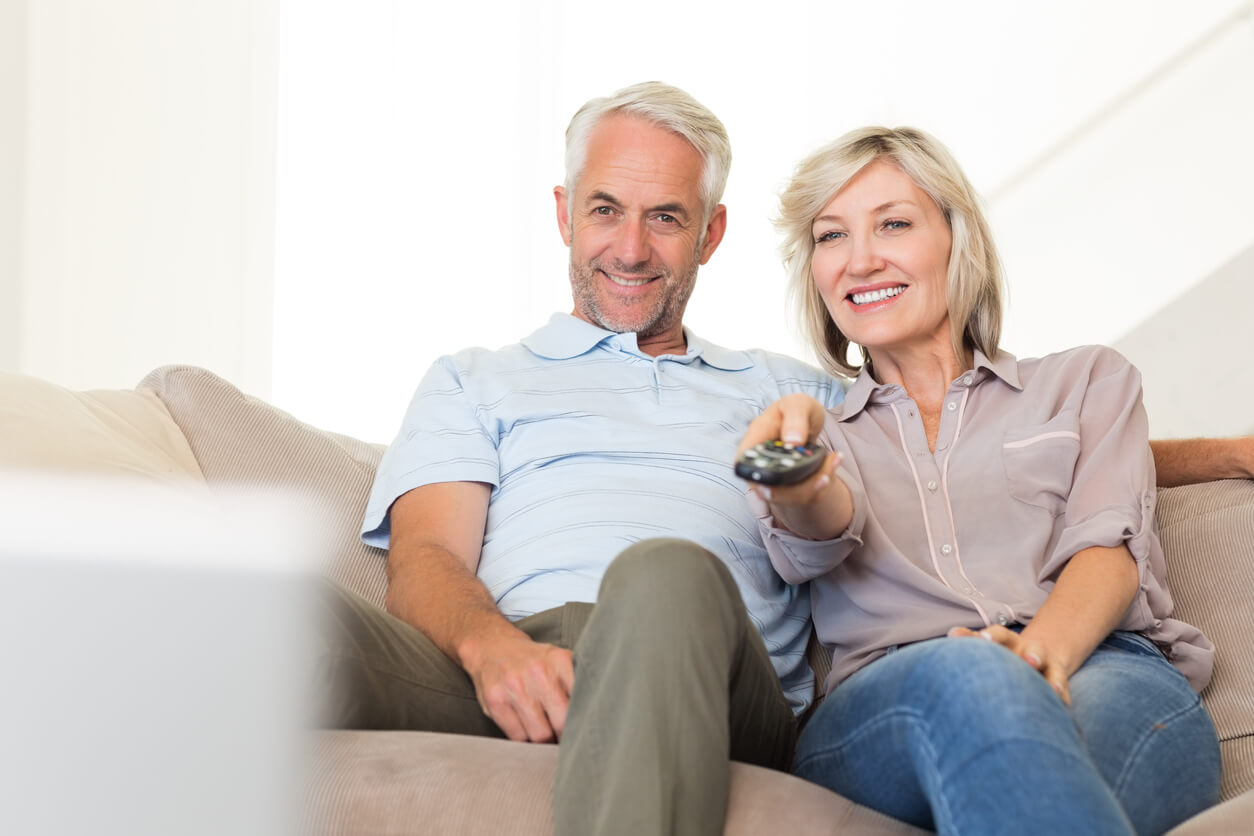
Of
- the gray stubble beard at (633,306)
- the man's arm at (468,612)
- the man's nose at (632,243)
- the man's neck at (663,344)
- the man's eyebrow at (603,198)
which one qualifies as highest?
the man's eyebrow at (603,198)

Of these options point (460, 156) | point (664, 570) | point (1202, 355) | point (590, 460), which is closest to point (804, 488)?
point (664, 570)

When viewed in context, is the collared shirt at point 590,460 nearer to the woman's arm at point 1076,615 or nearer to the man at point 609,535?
the man at point 609,535

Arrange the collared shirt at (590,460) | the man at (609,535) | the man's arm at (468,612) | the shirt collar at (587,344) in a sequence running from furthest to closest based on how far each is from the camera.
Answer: the shirt collar at (587,344), the collared shirt at (590,460), the man's arm at (468,612), the man at (609,535)

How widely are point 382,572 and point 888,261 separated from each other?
0.77 metres

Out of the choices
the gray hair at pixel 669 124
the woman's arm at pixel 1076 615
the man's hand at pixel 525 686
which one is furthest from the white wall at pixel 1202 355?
the man's hand at pixel 525 686

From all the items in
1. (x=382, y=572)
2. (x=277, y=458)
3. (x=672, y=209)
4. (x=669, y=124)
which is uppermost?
(x=669, y=124)

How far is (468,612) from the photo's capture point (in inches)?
50.8

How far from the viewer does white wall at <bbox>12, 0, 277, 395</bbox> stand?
10.1 ft


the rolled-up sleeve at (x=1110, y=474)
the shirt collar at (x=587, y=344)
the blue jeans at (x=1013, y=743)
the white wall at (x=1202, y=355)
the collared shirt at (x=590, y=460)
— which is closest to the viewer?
the blue jeans at (x=1013, y=743)

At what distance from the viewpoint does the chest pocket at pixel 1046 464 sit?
1344 millimetres

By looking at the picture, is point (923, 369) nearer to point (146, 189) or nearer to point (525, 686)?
point (525, 686)

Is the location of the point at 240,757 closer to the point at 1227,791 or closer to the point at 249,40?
the point at 1227,791

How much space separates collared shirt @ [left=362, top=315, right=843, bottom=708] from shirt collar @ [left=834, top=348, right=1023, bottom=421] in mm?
151

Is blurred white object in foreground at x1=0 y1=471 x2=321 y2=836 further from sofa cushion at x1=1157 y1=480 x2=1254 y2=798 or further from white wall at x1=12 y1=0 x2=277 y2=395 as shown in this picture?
white wall at x1=12 y1=0 x2=277 y2=395
